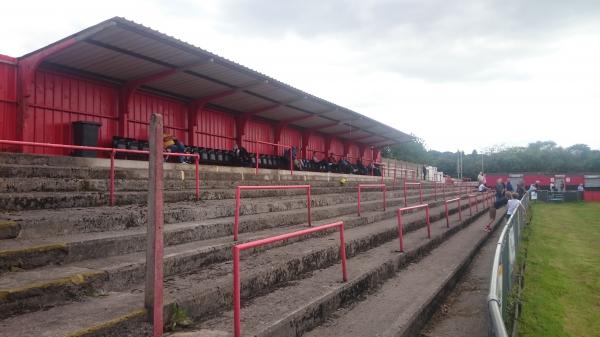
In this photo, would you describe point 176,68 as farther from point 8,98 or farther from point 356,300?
point 356,300

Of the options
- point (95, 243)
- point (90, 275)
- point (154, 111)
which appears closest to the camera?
point (90, 275)

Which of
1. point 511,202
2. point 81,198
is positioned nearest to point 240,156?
point 511,202

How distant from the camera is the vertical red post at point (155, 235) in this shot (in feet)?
10.7

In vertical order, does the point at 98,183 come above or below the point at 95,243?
above

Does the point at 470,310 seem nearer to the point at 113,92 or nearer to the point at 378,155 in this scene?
the point at 113,92

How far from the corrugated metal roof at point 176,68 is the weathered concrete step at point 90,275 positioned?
710cm

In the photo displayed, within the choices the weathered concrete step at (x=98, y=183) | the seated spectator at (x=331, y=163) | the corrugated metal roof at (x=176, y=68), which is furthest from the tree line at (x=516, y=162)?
the weathered concrete step at (x=98, y=183)

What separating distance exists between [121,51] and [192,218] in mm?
6982

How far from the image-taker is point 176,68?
43.9ft

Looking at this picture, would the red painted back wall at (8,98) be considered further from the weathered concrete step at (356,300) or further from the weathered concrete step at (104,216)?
the weathered concrete step at (356,300)

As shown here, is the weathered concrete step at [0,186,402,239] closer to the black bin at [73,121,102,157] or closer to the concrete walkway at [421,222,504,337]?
the concrete walkway at [421,222,504,337]

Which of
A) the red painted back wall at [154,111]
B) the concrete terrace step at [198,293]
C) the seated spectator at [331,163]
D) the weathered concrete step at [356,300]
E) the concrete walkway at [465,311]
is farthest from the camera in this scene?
the seated spectator at [331,163]

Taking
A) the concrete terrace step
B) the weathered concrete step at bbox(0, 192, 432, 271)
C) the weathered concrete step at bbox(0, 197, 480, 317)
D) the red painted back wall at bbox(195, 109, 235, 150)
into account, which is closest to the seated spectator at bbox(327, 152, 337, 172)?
the red painted back wall at bbox(195, 109, 235, 150)

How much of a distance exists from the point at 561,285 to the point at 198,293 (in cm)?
766
